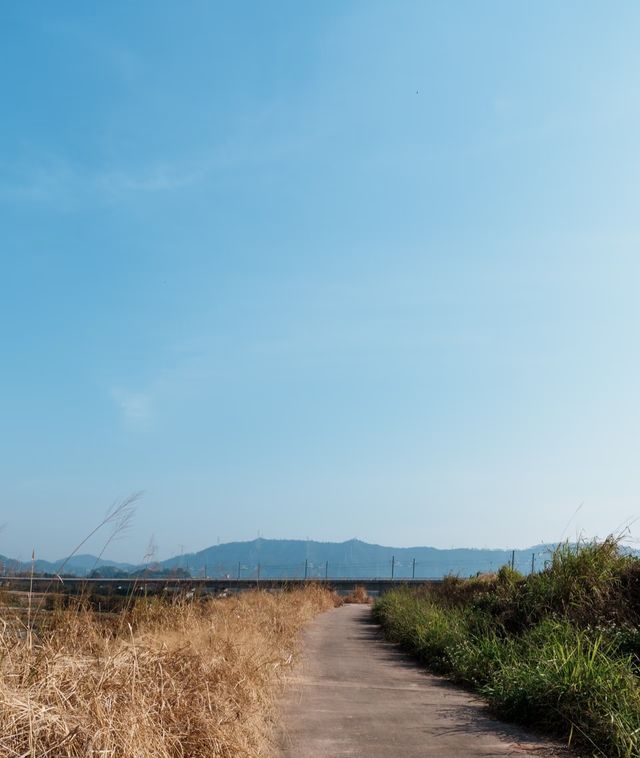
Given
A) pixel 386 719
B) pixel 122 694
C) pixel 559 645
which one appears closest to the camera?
pixel 122 694

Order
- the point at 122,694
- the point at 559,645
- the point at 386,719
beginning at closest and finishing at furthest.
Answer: the point at 122,694 < the point at 386,719 < the point at 559,645

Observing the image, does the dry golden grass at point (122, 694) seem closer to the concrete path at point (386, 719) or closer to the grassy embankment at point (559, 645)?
the concrete path at point (386, 719)

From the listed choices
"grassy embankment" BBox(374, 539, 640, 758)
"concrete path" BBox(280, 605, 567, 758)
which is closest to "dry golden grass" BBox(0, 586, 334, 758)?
"concrete path" BBox(280, 605, 567, 758)

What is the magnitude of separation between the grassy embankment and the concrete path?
14.4 inches

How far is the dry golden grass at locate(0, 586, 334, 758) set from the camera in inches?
182

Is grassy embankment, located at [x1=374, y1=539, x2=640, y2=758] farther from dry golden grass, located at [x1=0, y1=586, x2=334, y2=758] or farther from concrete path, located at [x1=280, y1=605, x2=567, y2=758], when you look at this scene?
Answer: dry golden grass, located at [x1=0, y1=586, x2=334, y2=758]

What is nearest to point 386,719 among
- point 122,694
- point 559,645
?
point 559,645

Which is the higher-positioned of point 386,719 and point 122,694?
point 122,694

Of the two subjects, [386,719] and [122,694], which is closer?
[122,694]

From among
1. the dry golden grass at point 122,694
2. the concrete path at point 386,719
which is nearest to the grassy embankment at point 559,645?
the concrete path at point 386,719

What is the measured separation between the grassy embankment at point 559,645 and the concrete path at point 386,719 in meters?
0.37

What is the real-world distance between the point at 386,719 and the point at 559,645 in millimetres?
2332

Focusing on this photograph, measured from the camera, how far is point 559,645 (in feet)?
29.4

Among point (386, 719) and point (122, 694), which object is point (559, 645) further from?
point (122, 694)
